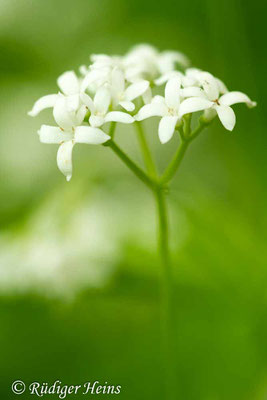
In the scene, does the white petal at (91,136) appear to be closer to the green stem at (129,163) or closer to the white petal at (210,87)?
the green stem at (129,163)

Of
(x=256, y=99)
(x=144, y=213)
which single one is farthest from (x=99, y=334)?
(x=256, y=99)

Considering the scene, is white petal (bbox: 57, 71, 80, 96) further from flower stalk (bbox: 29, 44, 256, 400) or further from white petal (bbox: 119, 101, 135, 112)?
white petal (bbox: 119, 101, 135, 112)

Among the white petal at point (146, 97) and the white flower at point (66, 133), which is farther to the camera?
the white petal at point (146, 97)

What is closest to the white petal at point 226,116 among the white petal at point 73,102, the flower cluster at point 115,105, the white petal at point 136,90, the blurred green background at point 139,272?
the flower cluster at point 115,105

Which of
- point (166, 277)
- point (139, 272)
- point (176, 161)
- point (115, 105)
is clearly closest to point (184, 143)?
point (176, 161)

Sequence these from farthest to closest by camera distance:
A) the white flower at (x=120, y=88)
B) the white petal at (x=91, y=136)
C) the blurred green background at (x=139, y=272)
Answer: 1. the blurred green background at (x=139, y=272)
2. the white flower at (x=120, y=88)
3. the white petal at (x=91, y=136)

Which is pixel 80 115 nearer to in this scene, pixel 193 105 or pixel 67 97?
pixel 67 97
